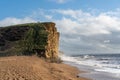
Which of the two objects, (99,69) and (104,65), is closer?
(99,69)

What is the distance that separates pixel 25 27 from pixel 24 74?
160ft

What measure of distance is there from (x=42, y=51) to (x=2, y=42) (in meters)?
21.8

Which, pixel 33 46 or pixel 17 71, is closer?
pixel 17 71

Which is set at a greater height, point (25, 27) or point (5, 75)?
point (25, 27)

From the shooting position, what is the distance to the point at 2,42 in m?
70.1

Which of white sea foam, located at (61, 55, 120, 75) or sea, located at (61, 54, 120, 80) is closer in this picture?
sea, located at (61, 54, 120, 80)

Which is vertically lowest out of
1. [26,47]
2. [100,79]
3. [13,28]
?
[100,79]

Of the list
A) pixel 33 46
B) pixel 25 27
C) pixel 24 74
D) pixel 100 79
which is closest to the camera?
pixel 24 74

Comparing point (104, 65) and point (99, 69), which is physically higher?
point (99, 69)

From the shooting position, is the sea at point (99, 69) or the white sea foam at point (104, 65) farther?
the white sea foam at point (104, 65)

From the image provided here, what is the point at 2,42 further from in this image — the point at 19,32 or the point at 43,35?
the point at 43,35

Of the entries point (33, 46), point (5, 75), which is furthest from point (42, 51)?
point (5, 75)

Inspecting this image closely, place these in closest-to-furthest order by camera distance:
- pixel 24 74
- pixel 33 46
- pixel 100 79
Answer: pixel 24 74 → pixel 100 79 → pixel 33 46

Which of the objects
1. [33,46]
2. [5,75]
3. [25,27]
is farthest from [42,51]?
[5,75]
